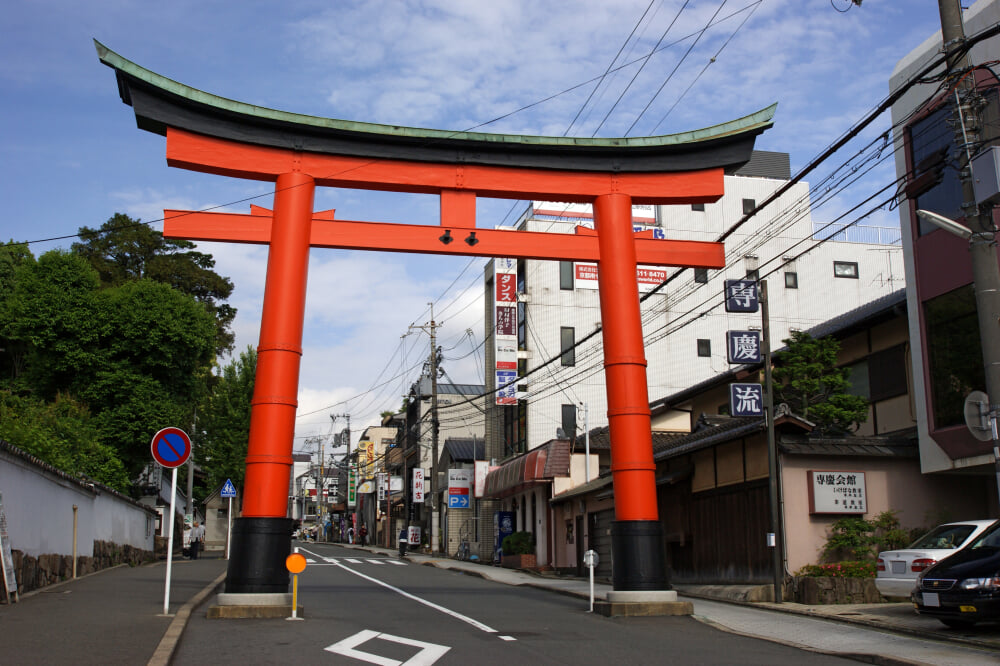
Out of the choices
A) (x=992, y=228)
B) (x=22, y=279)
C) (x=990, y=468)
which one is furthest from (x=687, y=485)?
(x=22, y=279)

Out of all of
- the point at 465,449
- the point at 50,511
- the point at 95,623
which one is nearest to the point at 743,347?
the point at 95,623

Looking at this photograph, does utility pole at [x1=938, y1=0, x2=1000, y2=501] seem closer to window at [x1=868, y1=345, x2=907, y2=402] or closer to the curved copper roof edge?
the curved copper roof edge

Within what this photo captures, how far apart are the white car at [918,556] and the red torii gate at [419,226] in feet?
13.2

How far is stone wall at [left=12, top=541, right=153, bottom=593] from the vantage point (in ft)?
50.0

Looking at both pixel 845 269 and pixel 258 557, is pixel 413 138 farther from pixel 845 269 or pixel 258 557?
pixel 845 269

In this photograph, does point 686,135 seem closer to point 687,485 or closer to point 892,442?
point 892,442

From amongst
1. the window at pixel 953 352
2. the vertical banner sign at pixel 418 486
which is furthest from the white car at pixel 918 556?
the vertical banner sign at pixel 418 486

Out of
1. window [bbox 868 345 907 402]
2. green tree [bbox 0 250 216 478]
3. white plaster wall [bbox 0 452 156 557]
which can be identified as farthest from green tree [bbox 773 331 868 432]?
green tree [bbox 0 250 216 478]

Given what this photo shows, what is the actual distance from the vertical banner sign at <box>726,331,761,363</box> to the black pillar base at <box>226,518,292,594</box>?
35.2ft

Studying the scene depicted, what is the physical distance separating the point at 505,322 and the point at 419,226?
84.0 feet

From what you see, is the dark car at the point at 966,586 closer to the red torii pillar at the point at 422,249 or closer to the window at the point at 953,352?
the red torii pillar at the point at 422,249

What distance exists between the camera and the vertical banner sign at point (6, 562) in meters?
13.5

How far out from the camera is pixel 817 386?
21.5 meters

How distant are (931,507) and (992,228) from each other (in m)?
11.0
